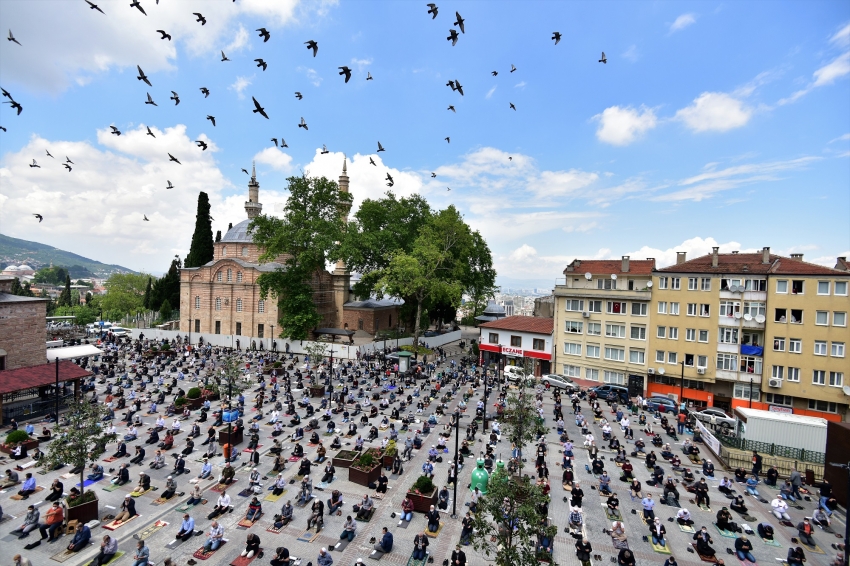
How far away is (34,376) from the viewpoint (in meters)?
27.2

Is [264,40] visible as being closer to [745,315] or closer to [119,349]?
[745,315]

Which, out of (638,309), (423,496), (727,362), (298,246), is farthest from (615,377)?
(298,246)

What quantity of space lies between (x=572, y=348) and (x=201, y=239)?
181 ft

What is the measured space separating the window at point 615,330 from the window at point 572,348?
2767 millimetres

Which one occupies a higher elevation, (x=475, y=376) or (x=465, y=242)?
(x=465, y=242)

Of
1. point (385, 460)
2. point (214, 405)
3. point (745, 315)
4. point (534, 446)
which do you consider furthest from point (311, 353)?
point (745, 315)

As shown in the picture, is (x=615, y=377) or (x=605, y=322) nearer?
(x=615, y=377)

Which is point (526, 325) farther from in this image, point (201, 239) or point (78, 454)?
point (201, 239)

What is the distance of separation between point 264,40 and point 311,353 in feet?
82.6

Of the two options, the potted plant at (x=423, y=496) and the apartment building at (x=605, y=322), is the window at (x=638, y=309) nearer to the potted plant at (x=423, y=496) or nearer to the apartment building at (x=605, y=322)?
the apartment building at (x=605, y=322)

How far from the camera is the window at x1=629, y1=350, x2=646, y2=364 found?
3644 centimetres

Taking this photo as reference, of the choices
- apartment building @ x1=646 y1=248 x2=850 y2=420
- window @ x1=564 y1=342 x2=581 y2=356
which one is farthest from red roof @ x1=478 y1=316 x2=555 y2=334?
apartment building @ x1=646 y1=248 x2=850 y2=420

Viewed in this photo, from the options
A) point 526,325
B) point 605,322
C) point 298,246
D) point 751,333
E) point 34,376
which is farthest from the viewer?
point 298,246

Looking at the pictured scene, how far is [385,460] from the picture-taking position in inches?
806
